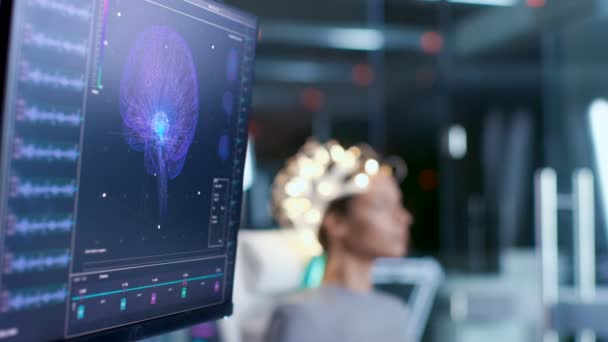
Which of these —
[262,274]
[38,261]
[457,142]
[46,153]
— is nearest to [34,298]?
[38,261]

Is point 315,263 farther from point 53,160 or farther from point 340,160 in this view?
point 53,160

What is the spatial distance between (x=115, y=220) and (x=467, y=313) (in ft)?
19.6

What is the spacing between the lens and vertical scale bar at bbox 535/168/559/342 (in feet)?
13.8

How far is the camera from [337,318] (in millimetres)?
2029

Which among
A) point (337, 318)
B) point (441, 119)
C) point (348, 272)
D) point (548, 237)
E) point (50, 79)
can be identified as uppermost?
point (441, 119)

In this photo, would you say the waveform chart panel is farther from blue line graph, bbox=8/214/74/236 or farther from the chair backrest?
the chair backrest

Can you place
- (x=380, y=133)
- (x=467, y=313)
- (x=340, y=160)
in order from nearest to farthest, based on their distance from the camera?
(x=340, y=160), (x=467, y=313), (x=380, y=133)

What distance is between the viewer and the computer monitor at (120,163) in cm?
84

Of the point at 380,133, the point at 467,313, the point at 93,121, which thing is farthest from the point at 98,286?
the point at 380,133

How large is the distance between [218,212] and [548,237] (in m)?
3.37

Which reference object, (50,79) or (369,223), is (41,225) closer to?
(50,79)

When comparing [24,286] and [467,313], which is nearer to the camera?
[24,286]

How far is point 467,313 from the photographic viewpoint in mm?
6672

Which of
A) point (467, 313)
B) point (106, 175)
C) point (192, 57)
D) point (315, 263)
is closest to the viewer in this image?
point (106, 175)
